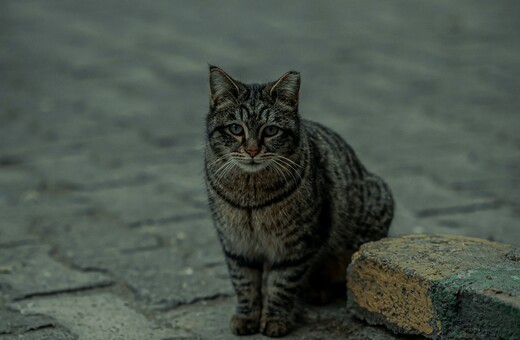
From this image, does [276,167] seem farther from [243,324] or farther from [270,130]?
[243,324]

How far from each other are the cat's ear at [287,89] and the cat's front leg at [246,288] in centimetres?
73

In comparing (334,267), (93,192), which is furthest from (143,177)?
(334,267)

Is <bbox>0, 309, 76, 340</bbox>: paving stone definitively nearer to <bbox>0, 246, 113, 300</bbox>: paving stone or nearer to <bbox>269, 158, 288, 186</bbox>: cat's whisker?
<bbox>0, 246, 113, 300</bbox>: paving stone

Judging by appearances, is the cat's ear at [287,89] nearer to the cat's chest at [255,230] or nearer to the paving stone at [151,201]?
the cat's chest at [255,230]

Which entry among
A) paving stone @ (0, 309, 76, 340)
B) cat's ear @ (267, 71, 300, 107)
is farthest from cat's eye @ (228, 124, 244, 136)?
paving stone @ (0, 309, 76, 340)

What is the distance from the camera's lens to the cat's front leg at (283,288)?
12.7 ft

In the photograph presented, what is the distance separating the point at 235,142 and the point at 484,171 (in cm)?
281

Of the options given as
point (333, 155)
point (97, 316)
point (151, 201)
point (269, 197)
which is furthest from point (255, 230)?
point (151, 201)

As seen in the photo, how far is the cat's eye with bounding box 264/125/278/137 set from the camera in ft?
12.3

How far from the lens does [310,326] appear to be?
392 centimetres

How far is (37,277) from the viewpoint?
4.48m

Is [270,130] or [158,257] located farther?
[158,257]

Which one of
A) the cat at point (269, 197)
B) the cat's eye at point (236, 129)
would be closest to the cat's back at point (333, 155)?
the cat at point (269, 197)

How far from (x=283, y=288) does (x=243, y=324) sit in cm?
24
